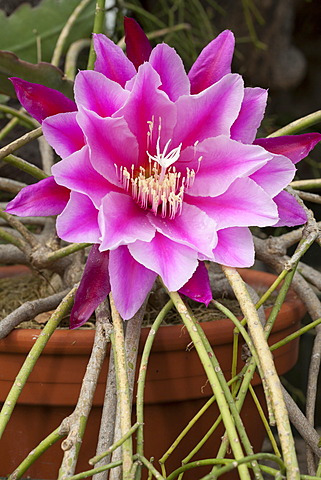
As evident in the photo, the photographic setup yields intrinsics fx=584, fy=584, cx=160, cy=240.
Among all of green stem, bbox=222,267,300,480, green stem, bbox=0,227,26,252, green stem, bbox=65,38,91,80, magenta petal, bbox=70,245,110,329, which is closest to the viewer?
green stem, bbox=222,267,300,480

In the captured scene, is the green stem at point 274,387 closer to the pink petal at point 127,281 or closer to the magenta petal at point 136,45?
the pink petal at point 127,281

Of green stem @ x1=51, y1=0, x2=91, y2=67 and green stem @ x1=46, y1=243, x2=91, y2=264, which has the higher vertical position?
green stem @ x1=51, y1=0, x2=91, y2=67

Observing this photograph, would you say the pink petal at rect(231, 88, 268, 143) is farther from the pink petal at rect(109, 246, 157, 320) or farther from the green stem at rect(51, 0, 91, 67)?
the green stem at rect(51, 0, 91, 67)

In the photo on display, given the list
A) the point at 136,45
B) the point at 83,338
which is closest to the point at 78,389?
the point at 83,338

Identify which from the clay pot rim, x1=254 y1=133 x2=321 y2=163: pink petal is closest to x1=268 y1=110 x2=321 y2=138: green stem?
x1=254 y1=133 x2=321 y2=163: pink petal

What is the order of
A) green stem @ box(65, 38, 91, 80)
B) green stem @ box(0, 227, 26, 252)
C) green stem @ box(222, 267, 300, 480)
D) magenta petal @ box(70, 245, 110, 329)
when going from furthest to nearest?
green stem @ box(65, 38, 91, 80)
green stem @ box(0, 227, 26, 252)
magenta petal @ box(70, 245, 110, 329)
green stem @ box(222, 267, 300, 480)

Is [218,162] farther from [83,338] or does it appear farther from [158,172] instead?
[83,338]

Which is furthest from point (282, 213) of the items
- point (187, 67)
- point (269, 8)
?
point (269, 8)

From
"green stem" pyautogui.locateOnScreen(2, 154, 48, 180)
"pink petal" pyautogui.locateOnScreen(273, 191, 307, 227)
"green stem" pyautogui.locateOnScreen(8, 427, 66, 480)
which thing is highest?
"green stem" pyautogui.locateOnScreen(2, 154, 48, 180)
